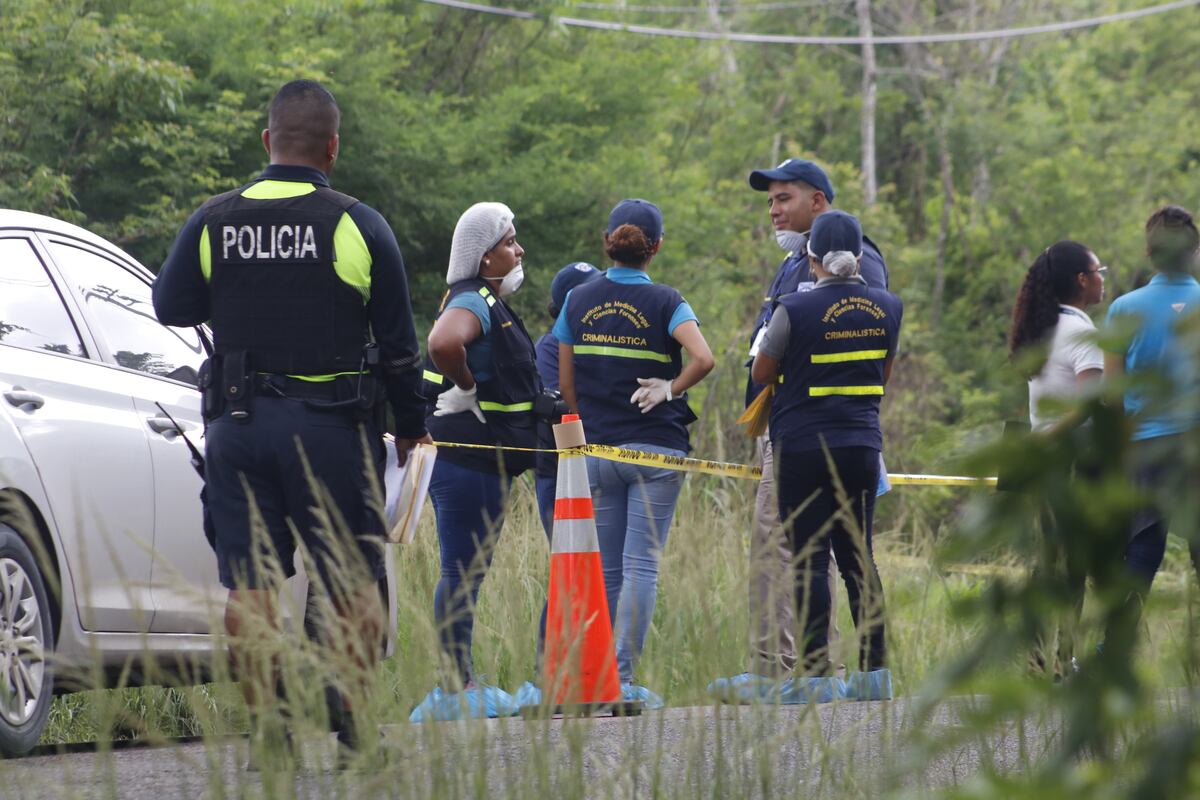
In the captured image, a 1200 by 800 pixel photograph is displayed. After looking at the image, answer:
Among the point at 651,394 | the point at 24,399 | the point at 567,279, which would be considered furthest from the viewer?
the point at 567,279

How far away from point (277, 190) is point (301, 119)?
0.23 m

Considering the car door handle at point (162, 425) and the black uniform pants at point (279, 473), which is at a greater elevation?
the car door handle at point (162, 425)

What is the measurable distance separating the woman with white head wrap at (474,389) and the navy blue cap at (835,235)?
116 centimetres

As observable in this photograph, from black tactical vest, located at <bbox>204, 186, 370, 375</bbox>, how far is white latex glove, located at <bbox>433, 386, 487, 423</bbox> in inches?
64.4

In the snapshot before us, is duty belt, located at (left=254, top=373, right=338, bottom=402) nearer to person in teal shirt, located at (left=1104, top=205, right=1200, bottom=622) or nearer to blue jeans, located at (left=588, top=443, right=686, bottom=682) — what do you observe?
blue jeans, located at (left=588, top=443, right=686, bottom=682)

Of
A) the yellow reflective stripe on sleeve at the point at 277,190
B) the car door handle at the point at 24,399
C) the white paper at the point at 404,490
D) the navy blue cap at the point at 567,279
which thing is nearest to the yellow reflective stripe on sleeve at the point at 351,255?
the yellow reflective stripe on sleeve at the point at 277,190

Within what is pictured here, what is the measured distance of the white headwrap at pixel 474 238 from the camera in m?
6.60

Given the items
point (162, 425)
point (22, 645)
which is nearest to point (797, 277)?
point (162, 425)

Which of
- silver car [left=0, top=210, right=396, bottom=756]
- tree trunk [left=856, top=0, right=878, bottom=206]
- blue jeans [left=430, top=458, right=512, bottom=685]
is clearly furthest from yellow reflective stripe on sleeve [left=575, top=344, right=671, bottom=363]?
tree trunk [left=856, top=0, right=878, bottom=206]

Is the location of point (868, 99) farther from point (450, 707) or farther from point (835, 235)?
point (450, 707)

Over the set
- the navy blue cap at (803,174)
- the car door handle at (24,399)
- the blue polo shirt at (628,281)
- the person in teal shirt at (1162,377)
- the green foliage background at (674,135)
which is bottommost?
the person in teal shirt at (1162,377)

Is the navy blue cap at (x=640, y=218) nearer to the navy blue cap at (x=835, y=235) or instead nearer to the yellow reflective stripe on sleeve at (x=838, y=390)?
the navy blue cap at (x=835, y=235)

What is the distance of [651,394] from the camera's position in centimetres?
688

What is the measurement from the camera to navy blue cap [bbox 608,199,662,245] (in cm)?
708
